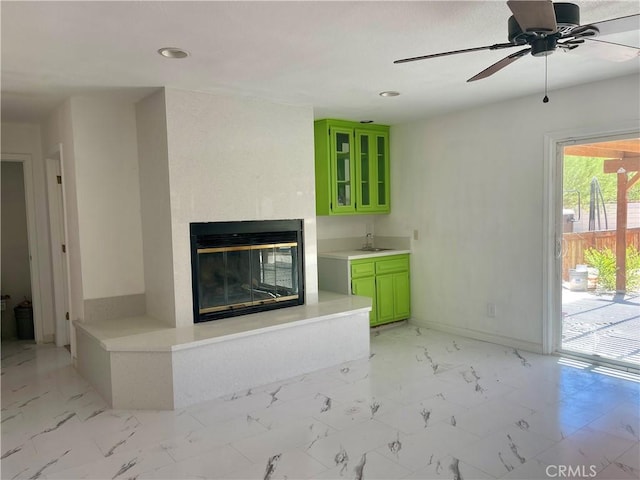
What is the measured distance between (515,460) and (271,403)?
1.66 m

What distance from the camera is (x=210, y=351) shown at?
359 centimetres

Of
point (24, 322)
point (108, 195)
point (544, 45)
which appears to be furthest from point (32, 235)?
point (544, 45)

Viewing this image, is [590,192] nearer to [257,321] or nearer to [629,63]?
[629,63]

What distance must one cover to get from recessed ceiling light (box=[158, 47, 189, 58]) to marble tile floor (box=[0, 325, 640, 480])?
2.37 m

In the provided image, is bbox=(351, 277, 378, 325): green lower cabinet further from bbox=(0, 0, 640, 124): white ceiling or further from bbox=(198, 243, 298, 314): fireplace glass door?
bbox=(0, 0, 640, 124): white ceiling

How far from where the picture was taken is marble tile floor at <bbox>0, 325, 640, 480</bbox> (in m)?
A: 2.57

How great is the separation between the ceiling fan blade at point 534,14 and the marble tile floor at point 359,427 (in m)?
2.15

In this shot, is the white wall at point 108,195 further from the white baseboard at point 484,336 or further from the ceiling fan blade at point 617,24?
the ceiling fan blade at point 617,24

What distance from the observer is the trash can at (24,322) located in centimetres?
541

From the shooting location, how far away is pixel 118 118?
4.17 m

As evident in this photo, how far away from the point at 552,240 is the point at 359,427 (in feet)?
8.43

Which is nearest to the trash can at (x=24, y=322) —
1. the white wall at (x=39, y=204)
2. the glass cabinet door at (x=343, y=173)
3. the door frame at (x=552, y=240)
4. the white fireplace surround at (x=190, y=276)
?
the white wall at (x=39, y=204)

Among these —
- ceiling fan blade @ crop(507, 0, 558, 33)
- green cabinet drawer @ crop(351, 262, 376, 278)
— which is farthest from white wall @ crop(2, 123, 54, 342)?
ceiling fan blade @ crop(507, 0, 558, 33)

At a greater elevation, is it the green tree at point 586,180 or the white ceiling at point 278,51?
the white ceiling at point 278,51
